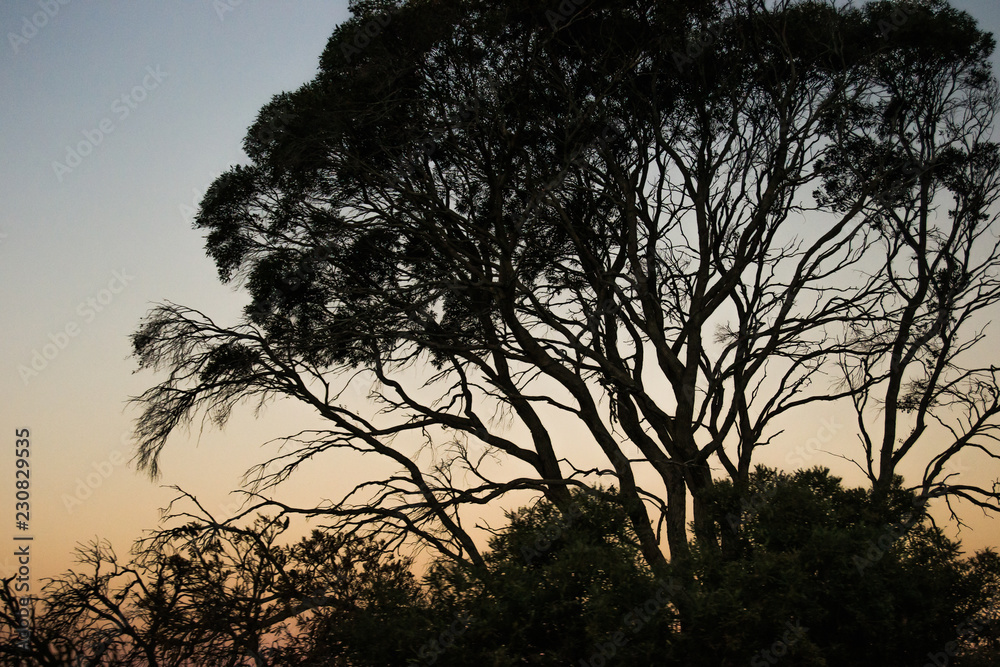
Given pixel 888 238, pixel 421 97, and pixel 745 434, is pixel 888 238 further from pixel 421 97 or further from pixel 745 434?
pixel 421 97

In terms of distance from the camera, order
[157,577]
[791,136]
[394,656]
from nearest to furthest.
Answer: [394,656], [157,577], [791,136]

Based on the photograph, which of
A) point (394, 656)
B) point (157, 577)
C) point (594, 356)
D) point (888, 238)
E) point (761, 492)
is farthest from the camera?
point (888, 238)

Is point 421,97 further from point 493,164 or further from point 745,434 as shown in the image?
point 745,434

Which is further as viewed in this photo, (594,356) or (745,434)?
(745,434)

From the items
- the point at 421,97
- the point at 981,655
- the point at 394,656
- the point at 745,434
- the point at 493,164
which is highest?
the point at 421,97

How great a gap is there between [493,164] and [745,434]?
5.24m

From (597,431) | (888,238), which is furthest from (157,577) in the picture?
(888,238)

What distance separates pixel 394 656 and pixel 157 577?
3637mm

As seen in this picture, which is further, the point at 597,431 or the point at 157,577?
the point at 597,431

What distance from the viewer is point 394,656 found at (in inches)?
314

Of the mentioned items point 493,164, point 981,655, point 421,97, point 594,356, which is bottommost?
point 981,655

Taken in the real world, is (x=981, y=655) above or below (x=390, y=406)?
below

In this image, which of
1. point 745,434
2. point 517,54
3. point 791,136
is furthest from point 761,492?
point 517,54

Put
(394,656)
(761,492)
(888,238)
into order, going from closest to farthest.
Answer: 1. (394,656)
2. (761,492)
3. (888,238)
